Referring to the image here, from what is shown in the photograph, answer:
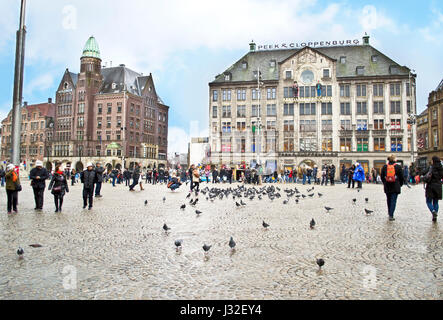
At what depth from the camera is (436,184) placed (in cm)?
986

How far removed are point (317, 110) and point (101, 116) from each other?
47.7m

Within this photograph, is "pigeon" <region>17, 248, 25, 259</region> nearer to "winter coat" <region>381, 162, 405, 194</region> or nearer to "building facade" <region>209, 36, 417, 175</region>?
"winter coat" <region>381, 162, 405, 194</region>

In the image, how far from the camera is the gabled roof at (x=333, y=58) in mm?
58312

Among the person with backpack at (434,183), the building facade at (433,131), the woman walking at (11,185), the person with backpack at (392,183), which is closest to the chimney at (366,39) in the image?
the building facade at (433,131)

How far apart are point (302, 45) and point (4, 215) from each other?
5886 cm

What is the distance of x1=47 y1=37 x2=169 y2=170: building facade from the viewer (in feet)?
263

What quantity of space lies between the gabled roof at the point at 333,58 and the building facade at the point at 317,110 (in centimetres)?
15

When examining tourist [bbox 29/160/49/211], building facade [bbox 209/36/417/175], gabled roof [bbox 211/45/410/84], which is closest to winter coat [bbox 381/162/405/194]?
tourist [bbox 29/160/49/211]

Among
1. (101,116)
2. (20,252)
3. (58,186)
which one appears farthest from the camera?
(101,116)

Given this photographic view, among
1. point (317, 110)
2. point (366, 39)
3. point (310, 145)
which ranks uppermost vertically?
point (366, 39)

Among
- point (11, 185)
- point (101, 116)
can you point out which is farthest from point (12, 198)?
point (101, 116)

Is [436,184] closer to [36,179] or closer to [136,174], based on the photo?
[36,179]

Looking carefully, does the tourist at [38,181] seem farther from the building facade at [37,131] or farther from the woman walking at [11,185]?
the building facade at [37,131]
